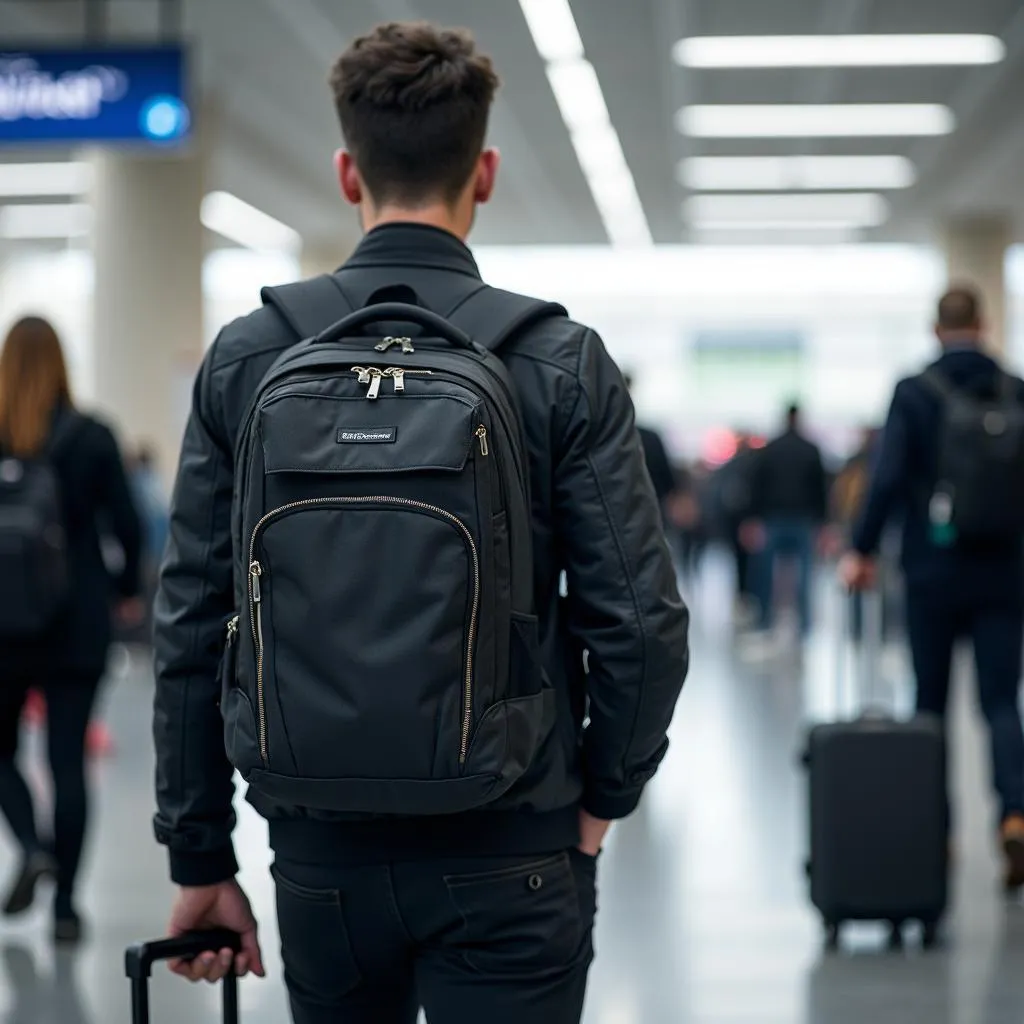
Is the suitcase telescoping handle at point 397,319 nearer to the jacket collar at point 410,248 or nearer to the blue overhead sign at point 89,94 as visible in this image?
the jacket collar at point 410,248

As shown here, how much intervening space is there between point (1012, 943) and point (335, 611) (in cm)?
350

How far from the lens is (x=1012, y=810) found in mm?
4941

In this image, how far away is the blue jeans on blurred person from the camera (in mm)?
12312

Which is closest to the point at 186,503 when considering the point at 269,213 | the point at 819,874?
the point at 819,874

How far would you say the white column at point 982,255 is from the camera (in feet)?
65.0

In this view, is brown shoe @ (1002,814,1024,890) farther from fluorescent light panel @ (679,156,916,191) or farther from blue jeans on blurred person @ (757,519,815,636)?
fluorescent light panel @ (679,156,916,191)

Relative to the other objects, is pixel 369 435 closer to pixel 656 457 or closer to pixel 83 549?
pixel 83 549

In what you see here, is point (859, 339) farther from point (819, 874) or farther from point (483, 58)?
point (483, 58)

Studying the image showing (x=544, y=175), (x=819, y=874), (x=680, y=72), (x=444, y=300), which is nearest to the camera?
(x=444, y=300)

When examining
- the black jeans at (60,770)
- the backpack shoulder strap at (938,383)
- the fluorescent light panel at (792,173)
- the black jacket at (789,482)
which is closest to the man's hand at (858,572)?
the backpack shoulder strap at (938,383)

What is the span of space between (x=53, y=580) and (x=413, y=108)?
295cm

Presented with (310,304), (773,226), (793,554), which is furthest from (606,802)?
A: (773,226)

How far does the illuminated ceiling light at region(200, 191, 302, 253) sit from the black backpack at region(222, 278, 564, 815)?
55.0ft

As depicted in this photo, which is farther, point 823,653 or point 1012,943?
point 823,653
